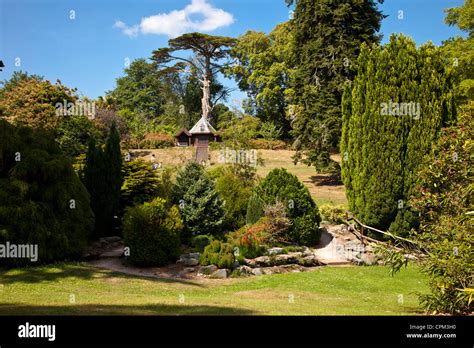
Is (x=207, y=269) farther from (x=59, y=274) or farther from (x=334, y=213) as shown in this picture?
(x=334, y=213)

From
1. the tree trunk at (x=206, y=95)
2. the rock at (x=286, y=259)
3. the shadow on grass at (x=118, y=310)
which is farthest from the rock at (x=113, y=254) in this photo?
the tree trunk at (x=206, y=95)

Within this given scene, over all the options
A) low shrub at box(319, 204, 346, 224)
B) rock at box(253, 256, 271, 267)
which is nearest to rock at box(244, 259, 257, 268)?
rock at box(253, 256, 271, 267)

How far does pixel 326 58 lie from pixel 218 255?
17.0m

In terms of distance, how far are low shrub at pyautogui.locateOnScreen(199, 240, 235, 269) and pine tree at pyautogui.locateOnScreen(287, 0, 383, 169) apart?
562 inches

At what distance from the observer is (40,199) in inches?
529

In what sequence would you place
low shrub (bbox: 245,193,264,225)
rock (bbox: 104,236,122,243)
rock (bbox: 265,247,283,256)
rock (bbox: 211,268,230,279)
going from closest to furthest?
rock (bbox: 211,268,230,279), rock (bbox: 265,247,283,256), rock (bbox: 104,236,122,243), low shrub (bbox: 245,193,264,225)

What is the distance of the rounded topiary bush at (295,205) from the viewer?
16844mm

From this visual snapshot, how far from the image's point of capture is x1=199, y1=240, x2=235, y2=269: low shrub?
13875mm

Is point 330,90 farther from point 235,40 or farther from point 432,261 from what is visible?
point 235,40

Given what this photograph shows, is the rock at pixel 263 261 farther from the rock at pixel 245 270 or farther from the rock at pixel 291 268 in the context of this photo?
the rock at pixel 245 270

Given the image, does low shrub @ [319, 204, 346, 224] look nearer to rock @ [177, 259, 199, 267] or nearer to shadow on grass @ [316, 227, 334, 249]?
shadow on grass @ [316, 227, 334, 249]

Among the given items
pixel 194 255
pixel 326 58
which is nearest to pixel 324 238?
pixel 194 255

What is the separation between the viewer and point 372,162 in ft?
55.7
